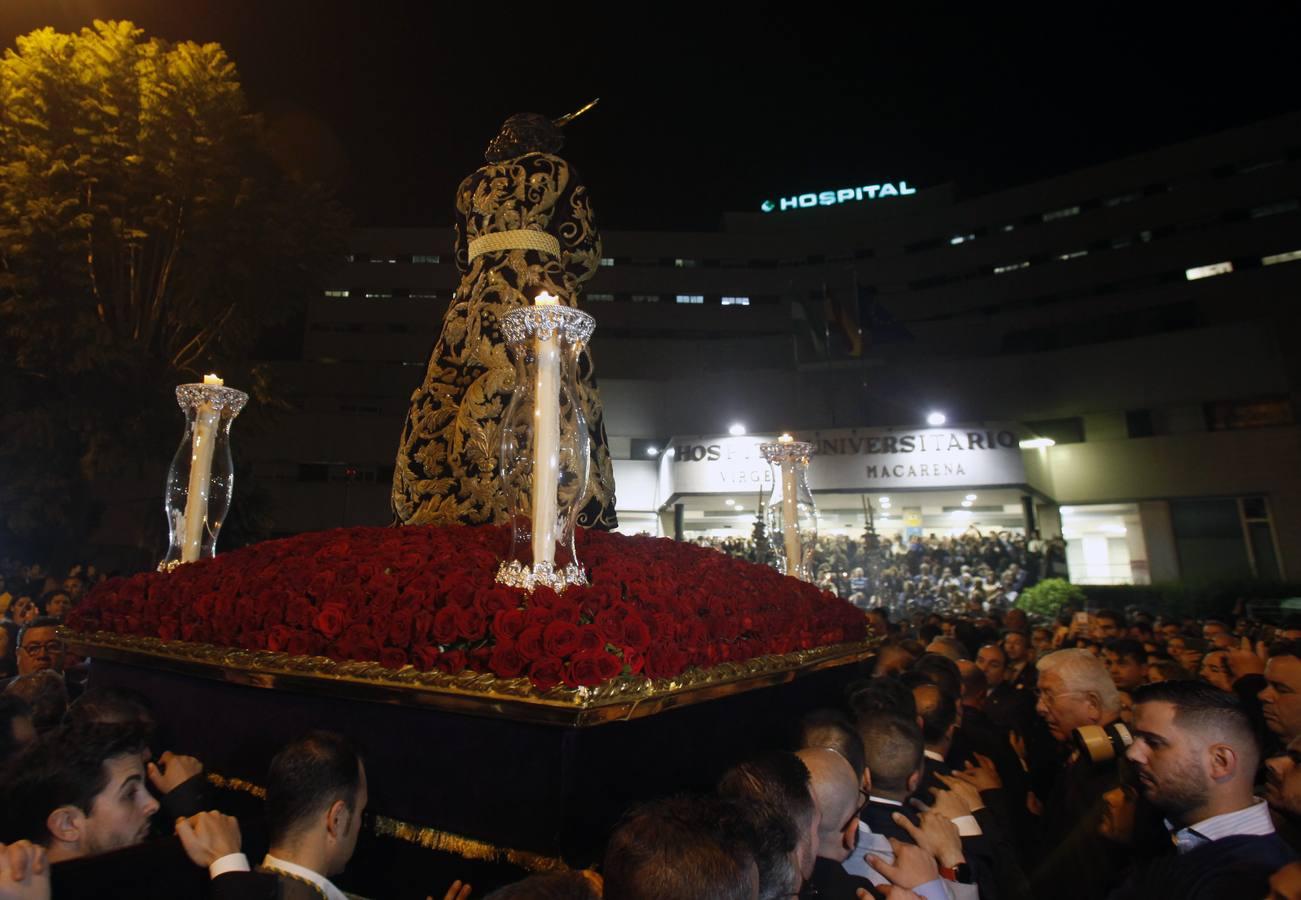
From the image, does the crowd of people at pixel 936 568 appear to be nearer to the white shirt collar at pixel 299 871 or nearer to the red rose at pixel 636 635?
the red rose at pixel 636 635

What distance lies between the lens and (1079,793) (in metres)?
3.32

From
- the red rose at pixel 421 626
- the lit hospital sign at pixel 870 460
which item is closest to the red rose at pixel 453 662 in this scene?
the red rose at pixel 421 626

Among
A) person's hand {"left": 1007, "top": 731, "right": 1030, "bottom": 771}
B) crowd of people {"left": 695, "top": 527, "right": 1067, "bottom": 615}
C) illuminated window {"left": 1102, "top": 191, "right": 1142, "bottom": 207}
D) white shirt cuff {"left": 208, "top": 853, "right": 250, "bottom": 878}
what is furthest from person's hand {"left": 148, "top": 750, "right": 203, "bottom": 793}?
illuminated window {"left": 1102, "top": 191, "right": 1142, "bottom": 207}

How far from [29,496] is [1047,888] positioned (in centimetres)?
1639

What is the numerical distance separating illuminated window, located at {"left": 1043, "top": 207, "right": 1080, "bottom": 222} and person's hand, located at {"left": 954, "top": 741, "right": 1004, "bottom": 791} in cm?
2982

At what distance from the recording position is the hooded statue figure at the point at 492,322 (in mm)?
4016

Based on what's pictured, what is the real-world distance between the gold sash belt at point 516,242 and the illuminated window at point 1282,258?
93.3 feet

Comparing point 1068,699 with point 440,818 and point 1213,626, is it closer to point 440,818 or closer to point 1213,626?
point 440,818

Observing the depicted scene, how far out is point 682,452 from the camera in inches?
798

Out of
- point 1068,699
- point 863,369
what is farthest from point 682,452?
point 1068,699

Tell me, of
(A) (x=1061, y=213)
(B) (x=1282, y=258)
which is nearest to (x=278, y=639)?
(B) (x=1282, y=258)

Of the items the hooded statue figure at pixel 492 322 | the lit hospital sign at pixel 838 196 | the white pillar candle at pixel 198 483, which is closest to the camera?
the hooded statue figure at pixel 492 322

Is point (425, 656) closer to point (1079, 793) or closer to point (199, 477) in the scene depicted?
point (199, 477)

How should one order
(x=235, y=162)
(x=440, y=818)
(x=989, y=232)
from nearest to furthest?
(x=440, y=818)
(x=235, y=162)
(x=989, y=232)
